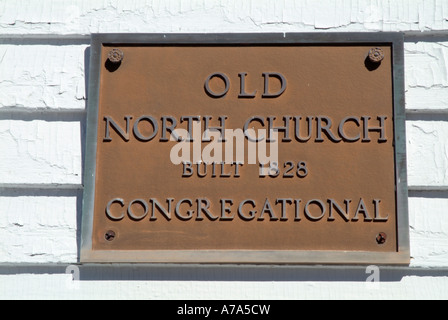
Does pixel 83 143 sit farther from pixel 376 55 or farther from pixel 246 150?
pixel 376 55

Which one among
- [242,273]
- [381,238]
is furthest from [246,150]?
[381,238]

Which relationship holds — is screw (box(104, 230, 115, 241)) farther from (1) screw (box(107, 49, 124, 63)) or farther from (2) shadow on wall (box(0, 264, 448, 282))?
(1) screw (box(107, 49, 124, 63))

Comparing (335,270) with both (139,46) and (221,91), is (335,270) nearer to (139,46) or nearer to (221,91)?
(221,91)

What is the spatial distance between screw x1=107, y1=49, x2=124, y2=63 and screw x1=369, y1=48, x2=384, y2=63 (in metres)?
1.04

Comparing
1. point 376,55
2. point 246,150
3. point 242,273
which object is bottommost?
point 242,273

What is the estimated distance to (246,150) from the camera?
279 centimetres

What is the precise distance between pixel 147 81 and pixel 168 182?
44 centimetres

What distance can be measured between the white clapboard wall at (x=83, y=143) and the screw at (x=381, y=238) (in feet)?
0.45

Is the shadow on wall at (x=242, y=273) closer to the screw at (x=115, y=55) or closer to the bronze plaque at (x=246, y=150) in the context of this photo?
the bronze plaque at (x=246, y=150)

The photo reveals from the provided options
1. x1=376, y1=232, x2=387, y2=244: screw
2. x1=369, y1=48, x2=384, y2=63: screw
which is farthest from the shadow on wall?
x1=369, y1=48, x2=384, y2=63: screw

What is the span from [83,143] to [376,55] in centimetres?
128

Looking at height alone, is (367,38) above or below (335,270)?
above

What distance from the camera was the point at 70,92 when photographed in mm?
2934
